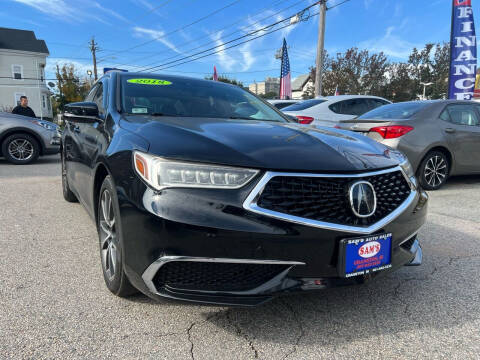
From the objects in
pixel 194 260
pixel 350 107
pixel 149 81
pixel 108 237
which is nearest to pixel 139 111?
pixel 149 81

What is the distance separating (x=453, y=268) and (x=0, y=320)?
3045 mm

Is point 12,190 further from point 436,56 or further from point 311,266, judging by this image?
point 436,56

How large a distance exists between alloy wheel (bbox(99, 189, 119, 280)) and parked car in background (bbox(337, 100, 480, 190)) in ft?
13.7

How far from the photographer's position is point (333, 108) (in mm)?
8258

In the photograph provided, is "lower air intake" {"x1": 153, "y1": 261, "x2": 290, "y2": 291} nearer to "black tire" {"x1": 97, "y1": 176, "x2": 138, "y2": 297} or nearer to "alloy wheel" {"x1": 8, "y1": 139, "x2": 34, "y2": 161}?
"black tire" {"x1": 97, "y1": 176, "x2": 138, "y2": 297}

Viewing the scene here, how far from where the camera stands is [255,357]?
1792mm

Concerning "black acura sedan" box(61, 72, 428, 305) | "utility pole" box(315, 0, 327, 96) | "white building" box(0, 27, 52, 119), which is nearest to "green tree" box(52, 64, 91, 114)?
"white building" box(0, 27, 52, 119)

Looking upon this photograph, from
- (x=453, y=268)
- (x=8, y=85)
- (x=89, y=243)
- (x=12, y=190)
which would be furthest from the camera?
(x=8, y=85)

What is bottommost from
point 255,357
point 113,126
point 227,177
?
point 255,357

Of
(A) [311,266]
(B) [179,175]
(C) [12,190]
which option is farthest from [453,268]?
(C) [12,190]

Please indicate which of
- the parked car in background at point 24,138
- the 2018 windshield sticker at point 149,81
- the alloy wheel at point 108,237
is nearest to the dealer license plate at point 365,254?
the alloy wheel at point 108,237

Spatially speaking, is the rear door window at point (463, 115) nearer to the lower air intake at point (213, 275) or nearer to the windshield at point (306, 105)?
the windshield at point (306, 105)

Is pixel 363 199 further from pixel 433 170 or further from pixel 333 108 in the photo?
pixel 333 108

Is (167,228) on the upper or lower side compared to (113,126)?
lower
